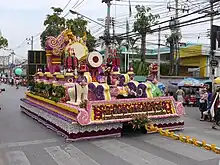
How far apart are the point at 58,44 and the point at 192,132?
7212mm

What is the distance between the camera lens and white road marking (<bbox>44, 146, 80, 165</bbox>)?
21.6ft

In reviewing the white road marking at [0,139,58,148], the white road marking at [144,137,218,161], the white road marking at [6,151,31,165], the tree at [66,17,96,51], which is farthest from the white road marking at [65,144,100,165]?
the tree at [66,17,96,51]

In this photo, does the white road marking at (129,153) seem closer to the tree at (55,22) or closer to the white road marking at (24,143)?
the white road marking at (24,143)

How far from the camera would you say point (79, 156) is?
7051 mm

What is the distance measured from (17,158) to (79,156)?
1408 mm

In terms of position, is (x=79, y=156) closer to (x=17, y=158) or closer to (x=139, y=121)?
(x=17, y=158)

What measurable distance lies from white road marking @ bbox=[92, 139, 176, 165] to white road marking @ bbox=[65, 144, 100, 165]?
0.66 meters

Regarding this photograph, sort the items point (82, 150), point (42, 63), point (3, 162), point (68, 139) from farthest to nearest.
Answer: point (42, 63) < point (68, 139) < point (82, 150) < point (3, 162)

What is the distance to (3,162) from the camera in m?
6.64

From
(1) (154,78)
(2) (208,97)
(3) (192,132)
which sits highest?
(1) (154,78)

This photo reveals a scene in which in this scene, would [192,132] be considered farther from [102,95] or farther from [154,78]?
[102,95]

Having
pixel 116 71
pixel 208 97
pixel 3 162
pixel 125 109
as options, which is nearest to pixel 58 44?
pixel 116 71

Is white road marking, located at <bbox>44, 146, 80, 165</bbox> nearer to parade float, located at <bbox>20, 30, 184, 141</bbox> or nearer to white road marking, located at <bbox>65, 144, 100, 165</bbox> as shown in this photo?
white road marking, located at <bbox>65, 144, 100, 165</bbox>

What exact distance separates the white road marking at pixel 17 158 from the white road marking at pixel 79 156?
41.9 inches
